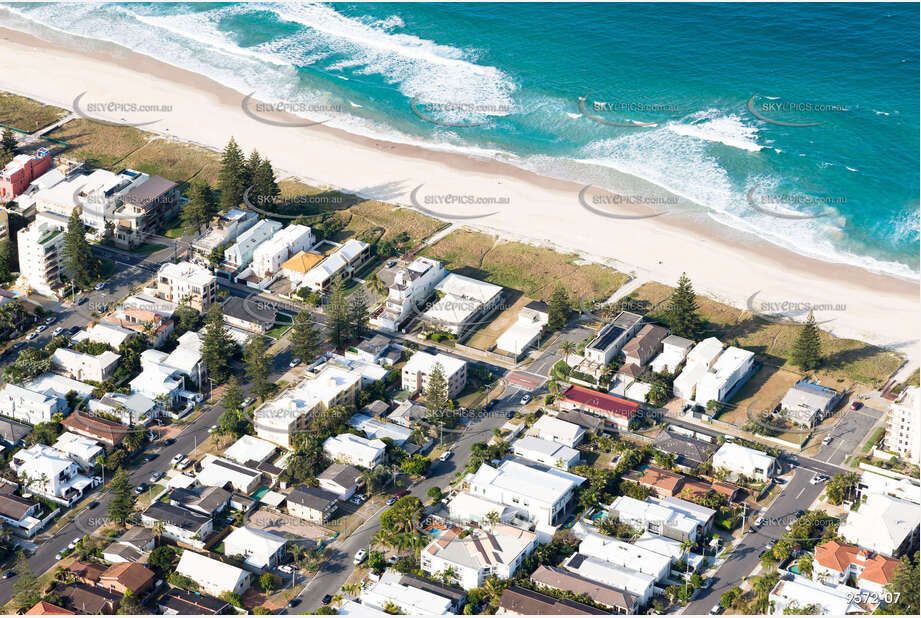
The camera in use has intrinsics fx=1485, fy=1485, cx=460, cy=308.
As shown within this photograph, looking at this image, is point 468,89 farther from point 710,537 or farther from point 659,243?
point 710,537

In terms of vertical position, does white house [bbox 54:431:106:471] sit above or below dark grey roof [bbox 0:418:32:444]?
above

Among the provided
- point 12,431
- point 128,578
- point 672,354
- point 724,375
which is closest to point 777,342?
point 724,375

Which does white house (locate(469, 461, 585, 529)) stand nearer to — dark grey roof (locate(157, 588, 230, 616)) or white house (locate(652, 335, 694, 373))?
white house (locate(652, 335, 694, 373))

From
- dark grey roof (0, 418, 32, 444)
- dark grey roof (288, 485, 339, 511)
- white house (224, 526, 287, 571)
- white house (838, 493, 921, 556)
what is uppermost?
white house (838, 493, 921, 556)

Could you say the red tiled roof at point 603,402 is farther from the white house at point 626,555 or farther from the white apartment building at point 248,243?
the white apartment building at point 248,243

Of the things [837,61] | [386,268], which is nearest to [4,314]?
[386,268]

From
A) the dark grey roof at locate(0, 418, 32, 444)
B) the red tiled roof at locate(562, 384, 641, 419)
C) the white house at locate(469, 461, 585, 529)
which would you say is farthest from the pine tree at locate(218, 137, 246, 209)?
the white house at locate(469, 461, 585, 529)

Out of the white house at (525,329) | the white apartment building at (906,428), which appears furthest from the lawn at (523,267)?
the white apartment building at (906,428)
